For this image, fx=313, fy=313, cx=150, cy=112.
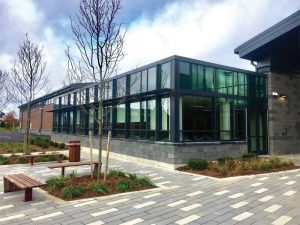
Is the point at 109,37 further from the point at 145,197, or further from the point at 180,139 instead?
the point at 180,139

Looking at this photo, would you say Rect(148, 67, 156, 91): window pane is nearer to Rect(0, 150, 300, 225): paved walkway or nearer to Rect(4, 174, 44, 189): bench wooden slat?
Rect(0, 150, 300, 225): paved walkway

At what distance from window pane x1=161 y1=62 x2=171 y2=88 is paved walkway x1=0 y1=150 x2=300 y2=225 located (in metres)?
5.89

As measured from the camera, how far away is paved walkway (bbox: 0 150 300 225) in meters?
6.51

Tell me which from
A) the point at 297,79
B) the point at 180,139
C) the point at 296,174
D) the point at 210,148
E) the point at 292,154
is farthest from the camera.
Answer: the point at 297,79

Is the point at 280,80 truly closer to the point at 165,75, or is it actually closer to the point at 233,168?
the point at 165,75

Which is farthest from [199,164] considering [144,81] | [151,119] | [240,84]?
[240,84]

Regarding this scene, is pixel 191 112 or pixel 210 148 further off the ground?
pixel 191 112

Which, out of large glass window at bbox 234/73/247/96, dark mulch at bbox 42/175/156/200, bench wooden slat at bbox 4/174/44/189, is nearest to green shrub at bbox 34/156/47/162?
dark mulch at bbox 42/175/156/200

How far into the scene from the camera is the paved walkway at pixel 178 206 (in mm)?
6508

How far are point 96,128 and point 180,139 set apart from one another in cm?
970

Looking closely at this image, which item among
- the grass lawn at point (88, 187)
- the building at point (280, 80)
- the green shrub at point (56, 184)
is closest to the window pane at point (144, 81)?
the building at point (280, 80)

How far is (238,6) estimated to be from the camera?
38.3 feet

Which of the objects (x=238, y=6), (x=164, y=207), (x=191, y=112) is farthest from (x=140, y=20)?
(x=164, y=207)

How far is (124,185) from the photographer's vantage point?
9.18 metres
